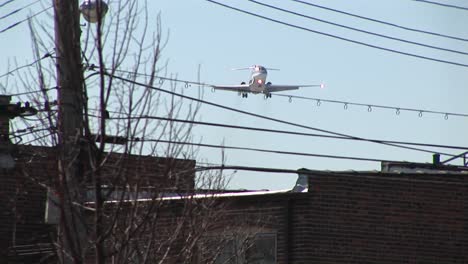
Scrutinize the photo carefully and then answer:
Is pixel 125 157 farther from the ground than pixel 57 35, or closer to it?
closer to it

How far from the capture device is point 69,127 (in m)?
11.8

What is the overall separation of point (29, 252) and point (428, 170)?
946 centimetres

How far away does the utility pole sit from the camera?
11164 millimetres

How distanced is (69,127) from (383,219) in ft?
34.7

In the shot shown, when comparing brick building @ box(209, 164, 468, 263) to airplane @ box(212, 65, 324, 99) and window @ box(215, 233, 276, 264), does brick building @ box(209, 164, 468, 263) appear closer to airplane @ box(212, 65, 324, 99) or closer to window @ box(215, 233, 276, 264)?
window @ box(215, 233, 276, 264)

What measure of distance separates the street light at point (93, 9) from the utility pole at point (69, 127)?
191 millimetres

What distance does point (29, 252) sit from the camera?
81.5ft

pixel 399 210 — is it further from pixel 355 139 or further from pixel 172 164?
pixel 172 164

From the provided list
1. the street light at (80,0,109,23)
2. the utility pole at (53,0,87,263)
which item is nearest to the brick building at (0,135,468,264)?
the street light at (80,0,109,23)

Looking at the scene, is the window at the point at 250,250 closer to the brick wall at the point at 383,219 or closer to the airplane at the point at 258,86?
the brick wall at the point at 383,219

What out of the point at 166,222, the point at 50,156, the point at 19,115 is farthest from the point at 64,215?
the point at 166,222

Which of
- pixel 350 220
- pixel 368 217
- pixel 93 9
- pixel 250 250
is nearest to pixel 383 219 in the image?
pixel 368 217

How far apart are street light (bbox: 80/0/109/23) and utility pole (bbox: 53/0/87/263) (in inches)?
7.5

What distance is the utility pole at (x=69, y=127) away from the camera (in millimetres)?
11164
